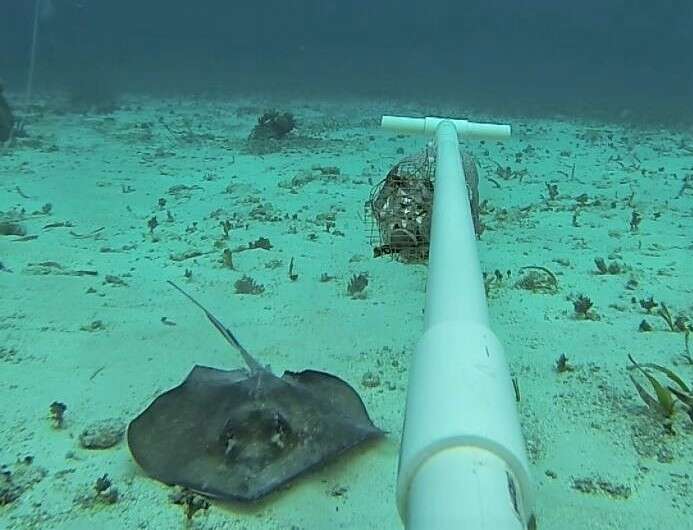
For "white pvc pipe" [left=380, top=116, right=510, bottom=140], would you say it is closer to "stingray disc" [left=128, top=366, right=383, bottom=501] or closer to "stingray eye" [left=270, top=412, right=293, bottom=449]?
"stingray disc" [left=128, top=366, right=383, bottom=501]

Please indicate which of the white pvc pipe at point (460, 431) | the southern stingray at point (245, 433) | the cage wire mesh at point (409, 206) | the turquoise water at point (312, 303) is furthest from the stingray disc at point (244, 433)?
the cage wire mesh at point (409, 206)

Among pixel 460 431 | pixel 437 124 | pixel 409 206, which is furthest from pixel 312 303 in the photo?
pixel 460 431

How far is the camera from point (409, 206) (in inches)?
231

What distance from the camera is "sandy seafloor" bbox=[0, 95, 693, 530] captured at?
3.33 meters

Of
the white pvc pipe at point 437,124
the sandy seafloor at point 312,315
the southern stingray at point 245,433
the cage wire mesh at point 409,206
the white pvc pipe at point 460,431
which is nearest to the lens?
the white pvc pipe at point 460,431

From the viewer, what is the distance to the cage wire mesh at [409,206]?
5883 mm

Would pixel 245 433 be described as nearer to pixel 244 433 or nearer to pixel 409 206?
pixel 244 433

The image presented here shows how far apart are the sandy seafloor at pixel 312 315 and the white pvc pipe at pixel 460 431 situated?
1.69 m

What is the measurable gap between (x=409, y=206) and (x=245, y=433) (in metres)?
3.27

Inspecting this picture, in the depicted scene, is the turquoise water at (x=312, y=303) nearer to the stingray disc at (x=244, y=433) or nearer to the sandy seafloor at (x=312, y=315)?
the sandy seafloor at (x=312, y=315)

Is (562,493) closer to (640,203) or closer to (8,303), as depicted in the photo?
(8,303)

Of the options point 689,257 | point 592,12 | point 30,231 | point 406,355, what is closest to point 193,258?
point 30,231

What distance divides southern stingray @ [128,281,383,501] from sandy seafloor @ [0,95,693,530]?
0.24 m

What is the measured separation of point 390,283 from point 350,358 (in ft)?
5.07
